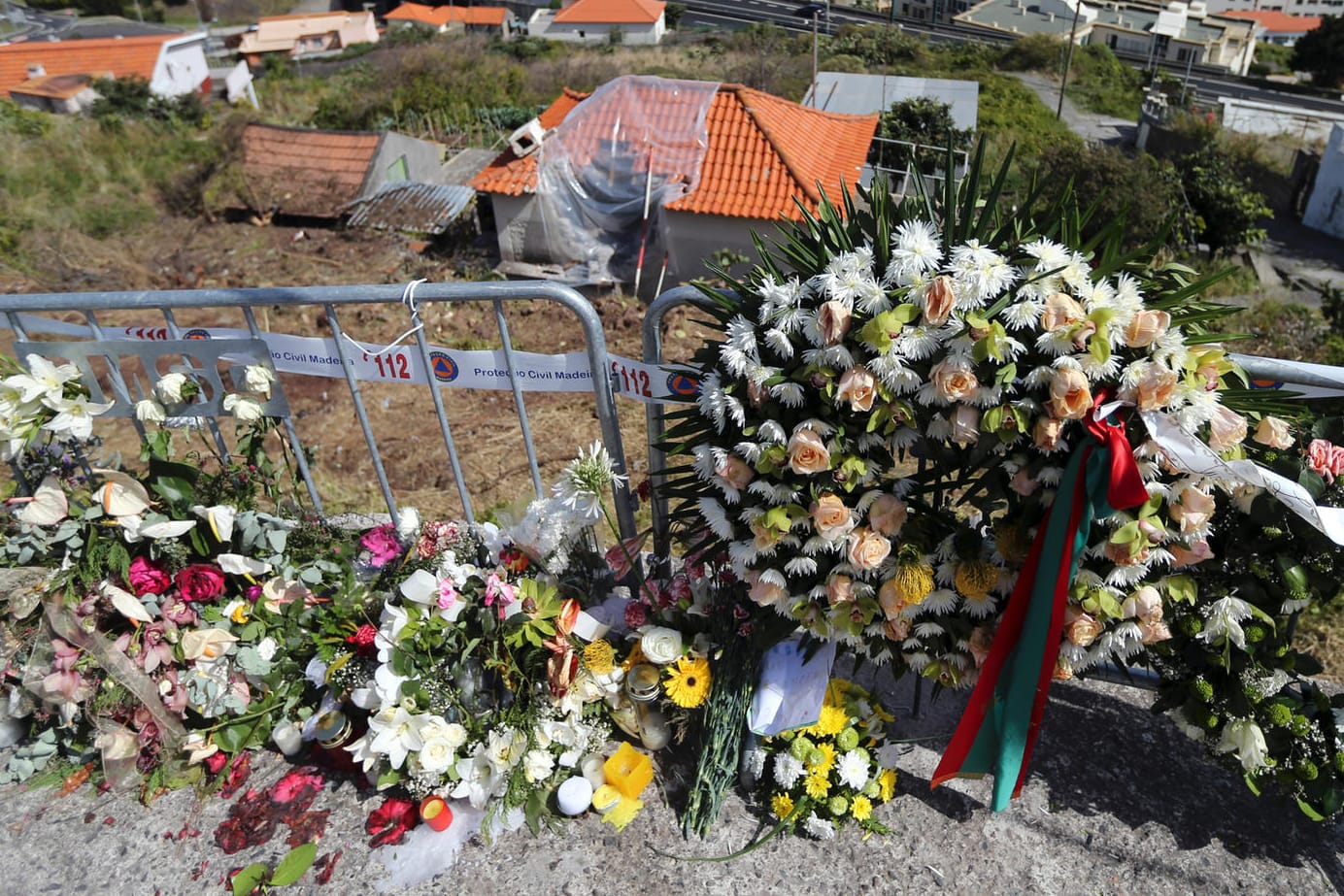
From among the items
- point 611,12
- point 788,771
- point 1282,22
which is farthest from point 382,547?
point 1282,22

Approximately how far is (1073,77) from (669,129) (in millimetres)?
41684

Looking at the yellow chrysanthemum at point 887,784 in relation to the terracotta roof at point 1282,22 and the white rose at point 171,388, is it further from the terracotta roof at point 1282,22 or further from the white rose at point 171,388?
the terracotta roof at point 1282,22

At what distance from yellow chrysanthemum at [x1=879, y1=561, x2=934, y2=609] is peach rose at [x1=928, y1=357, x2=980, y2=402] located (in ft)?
1.62

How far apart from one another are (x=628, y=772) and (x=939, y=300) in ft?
5.52

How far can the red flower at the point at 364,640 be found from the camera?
8.29 feet

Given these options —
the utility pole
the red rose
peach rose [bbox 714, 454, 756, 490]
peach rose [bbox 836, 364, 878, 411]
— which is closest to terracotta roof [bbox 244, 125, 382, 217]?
the red rose

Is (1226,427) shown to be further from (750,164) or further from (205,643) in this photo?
(750,164)

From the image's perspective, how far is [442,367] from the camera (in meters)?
2.67

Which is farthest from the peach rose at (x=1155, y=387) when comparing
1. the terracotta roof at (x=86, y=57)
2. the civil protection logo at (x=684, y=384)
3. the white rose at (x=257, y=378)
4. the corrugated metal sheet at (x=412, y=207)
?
the terracotta roof at (x=86, y=57)

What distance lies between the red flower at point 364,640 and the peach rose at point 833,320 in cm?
167

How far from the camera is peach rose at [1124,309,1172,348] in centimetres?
174

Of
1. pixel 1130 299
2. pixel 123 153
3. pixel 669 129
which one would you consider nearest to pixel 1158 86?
pixel 669 129

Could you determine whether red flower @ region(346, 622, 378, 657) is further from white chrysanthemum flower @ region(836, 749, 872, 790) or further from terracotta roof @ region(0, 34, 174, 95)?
terracotta roof @ region(0, 34, 174, 95)

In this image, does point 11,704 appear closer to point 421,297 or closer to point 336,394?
point 421,297
